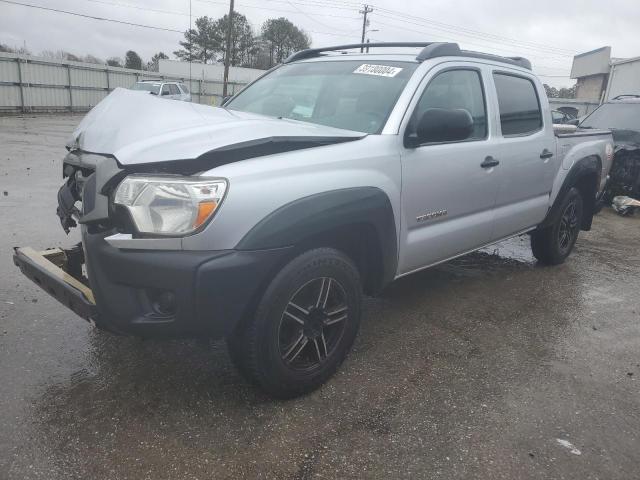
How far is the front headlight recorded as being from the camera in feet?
7.27

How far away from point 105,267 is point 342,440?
4.46ft

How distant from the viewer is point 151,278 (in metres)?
2.20

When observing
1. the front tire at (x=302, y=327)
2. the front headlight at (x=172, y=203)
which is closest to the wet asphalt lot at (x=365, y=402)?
the front tire at (x=302, y=327)

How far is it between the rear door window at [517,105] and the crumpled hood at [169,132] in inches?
66.7

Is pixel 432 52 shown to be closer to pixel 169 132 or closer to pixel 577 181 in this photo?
pixel 169 132

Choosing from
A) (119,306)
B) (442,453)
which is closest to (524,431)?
(442,453)

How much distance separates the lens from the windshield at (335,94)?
3.25m

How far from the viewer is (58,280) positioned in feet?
8.38

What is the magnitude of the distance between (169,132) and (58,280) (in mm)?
917

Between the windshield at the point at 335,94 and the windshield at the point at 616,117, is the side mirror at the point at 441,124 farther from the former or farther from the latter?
the windshield at the point at 616,117

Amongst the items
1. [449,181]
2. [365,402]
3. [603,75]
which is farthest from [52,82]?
[603,75]

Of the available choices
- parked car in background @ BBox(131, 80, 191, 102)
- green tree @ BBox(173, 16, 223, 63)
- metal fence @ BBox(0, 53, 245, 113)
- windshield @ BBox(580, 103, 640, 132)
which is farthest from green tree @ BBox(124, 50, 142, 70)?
windshield @ BBox(580, 103, 640, 132)

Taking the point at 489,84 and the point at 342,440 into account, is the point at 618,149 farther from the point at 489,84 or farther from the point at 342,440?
the point at 342,440

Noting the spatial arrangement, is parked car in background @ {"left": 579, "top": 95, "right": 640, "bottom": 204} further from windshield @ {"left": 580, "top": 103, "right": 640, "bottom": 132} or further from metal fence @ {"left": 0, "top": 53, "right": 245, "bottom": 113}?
metal fence @ {"left": 0, "top": 53, "right": 245, "bottom": 113}
